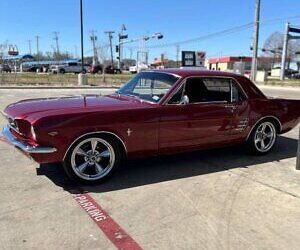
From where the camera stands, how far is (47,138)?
16.2 feet

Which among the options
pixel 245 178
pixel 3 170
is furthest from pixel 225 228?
pixel 3 170

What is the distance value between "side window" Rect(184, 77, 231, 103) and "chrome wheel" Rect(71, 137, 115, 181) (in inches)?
60.5

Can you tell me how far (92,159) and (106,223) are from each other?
1.33 m

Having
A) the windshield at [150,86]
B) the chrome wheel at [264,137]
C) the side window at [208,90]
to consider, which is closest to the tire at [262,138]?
the chrome wheel at [264,137]

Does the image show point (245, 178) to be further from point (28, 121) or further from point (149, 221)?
point (28, 121)

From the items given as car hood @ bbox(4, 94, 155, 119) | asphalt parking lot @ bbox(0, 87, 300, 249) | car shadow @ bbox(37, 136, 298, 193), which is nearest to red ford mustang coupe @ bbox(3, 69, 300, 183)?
car hood @ bbox(4, 94, 155, 119)

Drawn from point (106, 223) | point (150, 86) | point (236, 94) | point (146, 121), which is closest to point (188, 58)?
point (236, 94)

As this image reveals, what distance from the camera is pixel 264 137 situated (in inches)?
284

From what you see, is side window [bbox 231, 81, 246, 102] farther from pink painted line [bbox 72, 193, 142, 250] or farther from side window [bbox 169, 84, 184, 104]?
pink painted line [bbox 72, 193, 142, 250]

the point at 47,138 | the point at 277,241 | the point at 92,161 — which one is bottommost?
the point at 277,241

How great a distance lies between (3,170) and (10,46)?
104m

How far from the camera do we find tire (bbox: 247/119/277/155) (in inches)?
276

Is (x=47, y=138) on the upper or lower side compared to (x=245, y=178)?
upper

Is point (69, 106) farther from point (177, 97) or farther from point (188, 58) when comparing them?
point (188, 58)
